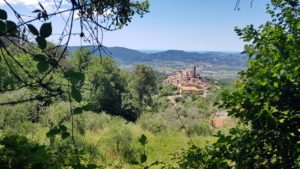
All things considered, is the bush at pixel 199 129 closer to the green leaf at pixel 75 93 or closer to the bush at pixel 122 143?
the bush at pixel 122 143

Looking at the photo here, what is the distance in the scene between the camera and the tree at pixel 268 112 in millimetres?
3102

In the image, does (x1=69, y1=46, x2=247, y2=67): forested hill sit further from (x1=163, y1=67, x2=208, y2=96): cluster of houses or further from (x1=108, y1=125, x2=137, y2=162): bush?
(x1=163, y1=67, x2=208, y2=96): cluster of houses

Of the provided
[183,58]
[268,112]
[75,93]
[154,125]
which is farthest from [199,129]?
[183,58]

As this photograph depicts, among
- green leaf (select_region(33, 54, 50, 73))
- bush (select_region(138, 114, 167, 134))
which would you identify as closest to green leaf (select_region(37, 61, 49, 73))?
green leaf (select_region(33, 54, 50, 73))

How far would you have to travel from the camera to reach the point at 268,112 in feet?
10.5

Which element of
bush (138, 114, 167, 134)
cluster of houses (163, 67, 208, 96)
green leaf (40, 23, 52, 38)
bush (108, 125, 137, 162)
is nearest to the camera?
green leaf (40, 23, 52, 38)

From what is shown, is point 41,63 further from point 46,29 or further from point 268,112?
point 268,112

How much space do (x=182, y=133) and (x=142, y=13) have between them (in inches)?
535

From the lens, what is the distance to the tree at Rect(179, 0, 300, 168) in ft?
10.2

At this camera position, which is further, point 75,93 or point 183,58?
point 183,58

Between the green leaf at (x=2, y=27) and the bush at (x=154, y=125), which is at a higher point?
the green leaf at (x=2, y=27)

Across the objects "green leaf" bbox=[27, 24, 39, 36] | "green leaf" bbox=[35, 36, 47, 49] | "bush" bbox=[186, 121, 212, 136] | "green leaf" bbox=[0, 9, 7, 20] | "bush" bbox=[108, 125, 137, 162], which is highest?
"green leaf" bbox=[0, 9, 7, 20]

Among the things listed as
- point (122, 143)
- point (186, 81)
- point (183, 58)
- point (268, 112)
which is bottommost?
point (183, 58)

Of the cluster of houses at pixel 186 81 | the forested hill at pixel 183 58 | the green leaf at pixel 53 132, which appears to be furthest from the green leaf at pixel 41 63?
the forested hill at pixel 183 58
